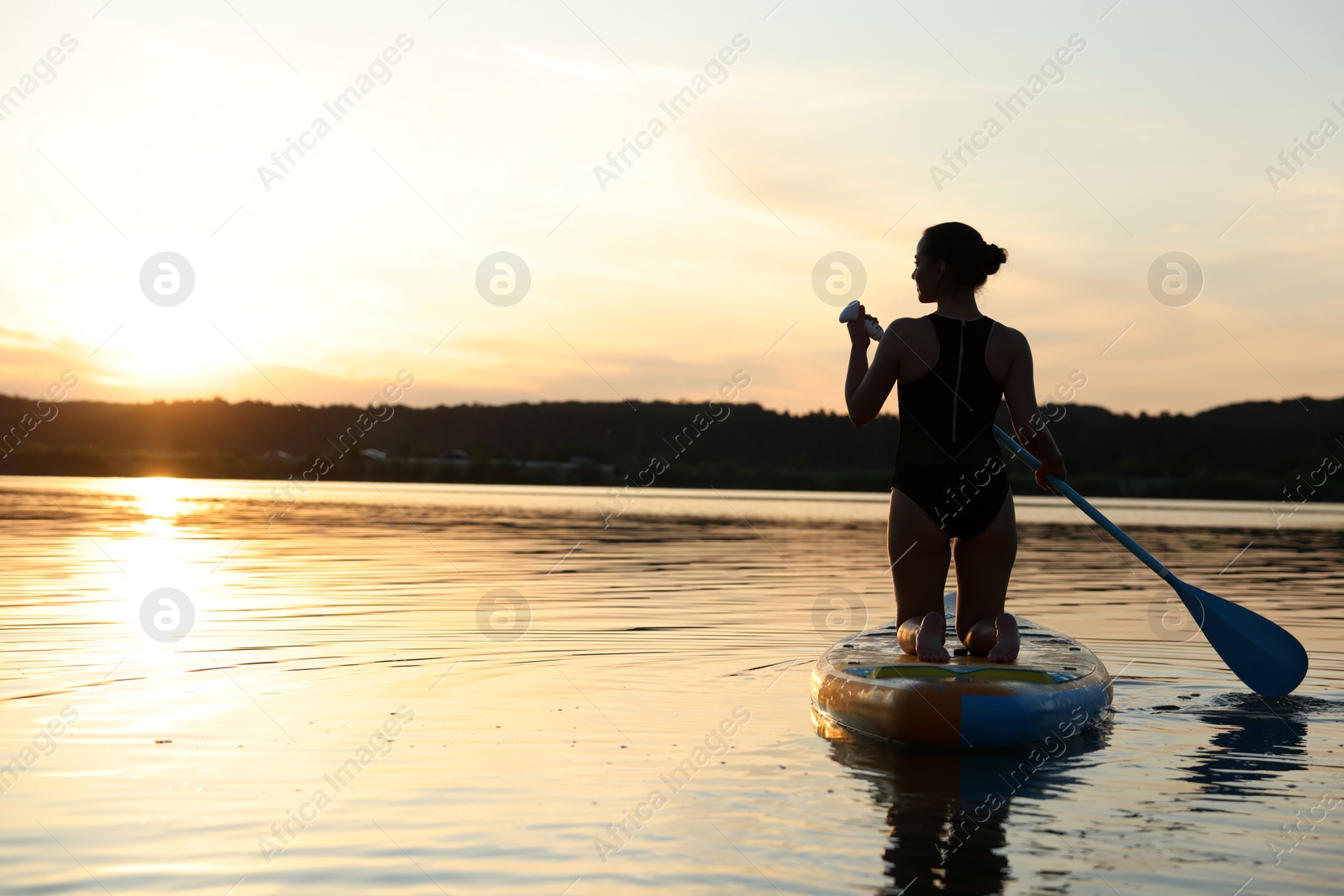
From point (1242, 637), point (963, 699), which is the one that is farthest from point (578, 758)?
point (1242, 637)

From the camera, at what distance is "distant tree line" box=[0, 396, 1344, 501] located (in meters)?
71.4

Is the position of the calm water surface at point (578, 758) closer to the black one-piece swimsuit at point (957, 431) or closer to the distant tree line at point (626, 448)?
the black one-piece swimsuit at point (957, 431)

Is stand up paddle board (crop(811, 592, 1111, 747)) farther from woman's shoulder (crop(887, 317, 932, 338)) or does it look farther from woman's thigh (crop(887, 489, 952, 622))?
woman's shoulder (crop(887, 317, 932, 338))

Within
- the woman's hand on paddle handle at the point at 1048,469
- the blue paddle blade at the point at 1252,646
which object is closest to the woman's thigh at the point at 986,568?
the woman's hand on paddle handle at the point at 1048,469

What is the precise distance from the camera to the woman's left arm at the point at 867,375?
5844 mm

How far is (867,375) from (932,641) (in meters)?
1.36

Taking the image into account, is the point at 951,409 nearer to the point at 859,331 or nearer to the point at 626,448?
the point at 859,331

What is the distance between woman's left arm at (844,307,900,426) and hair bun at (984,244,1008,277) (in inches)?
21.3

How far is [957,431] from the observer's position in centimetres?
582

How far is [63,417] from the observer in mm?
92750

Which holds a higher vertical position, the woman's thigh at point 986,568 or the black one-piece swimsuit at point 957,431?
the black one-piece swimsuit at point 957,431

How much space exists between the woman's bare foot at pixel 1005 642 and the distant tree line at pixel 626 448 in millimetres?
59776

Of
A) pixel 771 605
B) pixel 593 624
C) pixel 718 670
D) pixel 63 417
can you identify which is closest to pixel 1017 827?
pixel 718 670

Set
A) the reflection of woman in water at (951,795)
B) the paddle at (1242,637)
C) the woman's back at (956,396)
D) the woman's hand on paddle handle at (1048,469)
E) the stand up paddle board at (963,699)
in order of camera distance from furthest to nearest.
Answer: the paddle at (1242,637) < the woman's hand on paddle handle at (1048,469) < the woman's back at (956,396) < the stand up paddle board at (963,699) < the reflection of woman in water at (951,795)
